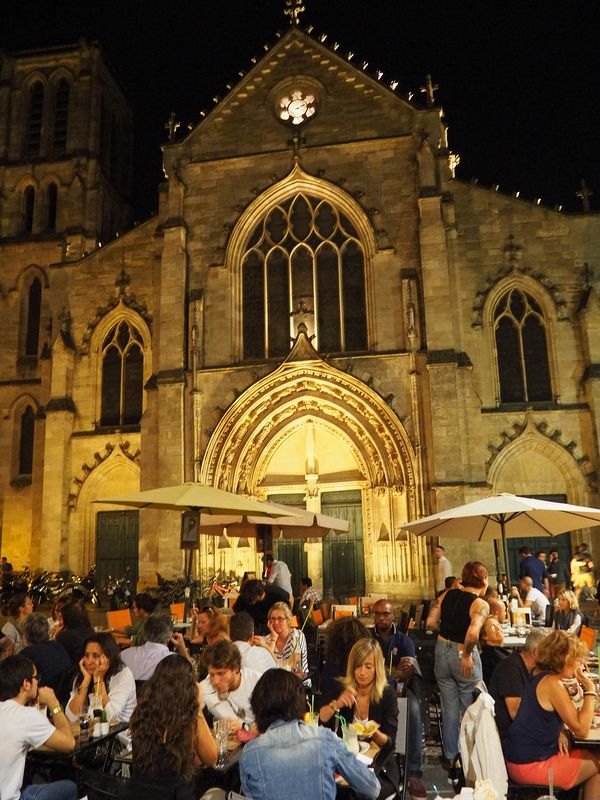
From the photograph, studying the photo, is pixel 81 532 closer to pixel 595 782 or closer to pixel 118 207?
pixel 118 207

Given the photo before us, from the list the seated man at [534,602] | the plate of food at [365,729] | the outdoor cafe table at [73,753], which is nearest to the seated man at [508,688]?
the plate of food at [365,729]

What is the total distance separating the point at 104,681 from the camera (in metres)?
5.66

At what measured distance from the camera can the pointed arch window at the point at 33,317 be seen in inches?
922

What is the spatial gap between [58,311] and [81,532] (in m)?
6.65

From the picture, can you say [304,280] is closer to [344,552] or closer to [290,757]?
[344,552]

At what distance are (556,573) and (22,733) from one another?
1538cm

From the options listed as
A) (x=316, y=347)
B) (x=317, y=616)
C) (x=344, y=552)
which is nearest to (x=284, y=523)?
(x=317, y=616)

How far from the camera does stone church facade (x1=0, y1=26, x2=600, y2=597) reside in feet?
59.5

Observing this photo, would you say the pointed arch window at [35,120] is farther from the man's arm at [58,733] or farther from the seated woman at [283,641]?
the man's arm at [58,733]

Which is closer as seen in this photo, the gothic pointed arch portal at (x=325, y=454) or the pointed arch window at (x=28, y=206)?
the gothic pointed arch portal at (x=325, y=454)

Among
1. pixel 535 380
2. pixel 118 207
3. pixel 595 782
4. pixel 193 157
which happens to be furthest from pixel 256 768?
pixel 118 207

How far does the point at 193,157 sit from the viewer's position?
21031 mm

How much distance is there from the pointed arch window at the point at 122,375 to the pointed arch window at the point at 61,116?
9.35m

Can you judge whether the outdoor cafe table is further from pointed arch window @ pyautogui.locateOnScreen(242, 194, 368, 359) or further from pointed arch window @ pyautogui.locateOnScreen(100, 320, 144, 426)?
pointed arch window @ pyautogui.locateOnScreen(100, 320, 144, 426)
